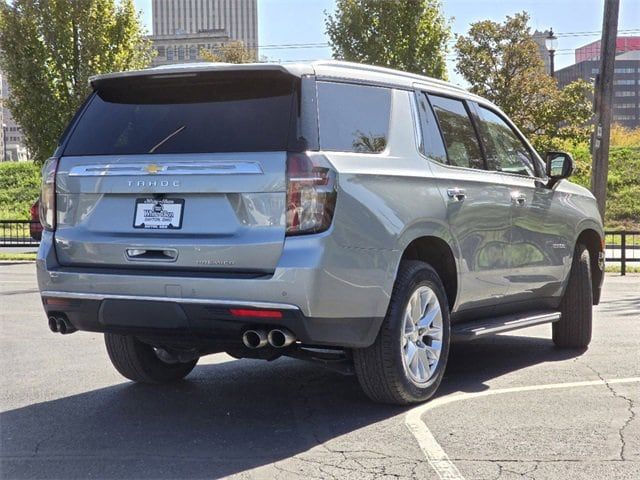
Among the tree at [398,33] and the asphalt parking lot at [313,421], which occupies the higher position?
the tree at [398,33]

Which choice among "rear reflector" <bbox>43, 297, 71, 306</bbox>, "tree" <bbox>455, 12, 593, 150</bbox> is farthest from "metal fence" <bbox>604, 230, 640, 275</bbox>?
"rear reflector" <bbox>43, 297, 71, 306</bbox>

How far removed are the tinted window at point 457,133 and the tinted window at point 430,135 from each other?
8 cm

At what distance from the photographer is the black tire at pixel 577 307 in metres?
7.89

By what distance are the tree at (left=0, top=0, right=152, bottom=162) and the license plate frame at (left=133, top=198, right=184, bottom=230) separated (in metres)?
18.7

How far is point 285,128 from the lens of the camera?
509 cm

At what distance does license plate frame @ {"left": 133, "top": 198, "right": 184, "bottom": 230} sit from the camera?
5172 mm

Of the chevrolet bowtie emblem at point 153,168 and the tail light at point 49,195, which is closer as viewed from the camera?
the chevrolet bowtie emblem at point 153,168

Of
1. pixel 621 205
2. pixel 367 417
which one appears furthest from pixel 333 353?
pixel 621 205

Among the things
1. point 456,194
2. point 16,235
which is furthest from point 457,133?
point 16,235

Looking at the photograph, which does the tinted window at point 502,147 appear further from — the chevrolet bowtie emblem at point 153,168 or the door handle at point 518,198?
the chevrolet bowtie emblem at point 153,168

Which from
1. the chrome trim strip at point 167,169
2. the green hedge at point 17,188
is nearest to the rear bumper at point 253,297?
the chrome trim strip at point 167,169

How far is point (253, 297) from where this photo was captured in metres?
4.91

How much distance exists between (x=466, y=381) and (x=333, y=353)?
1494 mm

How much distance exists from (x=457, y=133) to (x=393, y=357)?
6.20 feet
